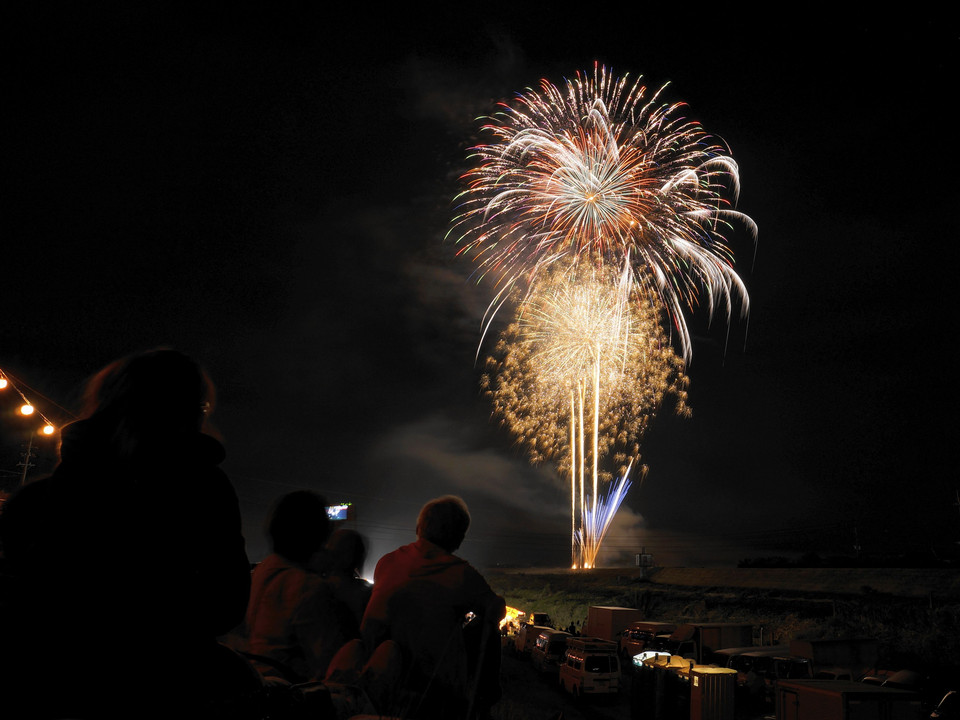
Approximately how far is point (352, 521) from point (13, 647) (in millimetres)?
39440

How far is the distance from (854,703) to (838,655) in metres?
10.0

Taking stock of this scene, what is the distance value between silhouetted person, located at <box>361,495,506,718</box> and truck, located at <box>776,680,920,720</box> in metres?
9.30

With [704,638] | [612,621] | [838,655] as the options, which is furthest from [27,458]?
[838,655]

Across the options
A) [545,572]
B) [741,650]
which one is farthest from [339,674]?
[545,572]

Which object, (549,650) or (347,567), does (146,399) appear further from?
(549,650)

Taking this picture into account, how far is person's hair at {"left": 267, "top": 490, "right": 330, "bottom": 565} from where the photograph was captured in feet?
10.6

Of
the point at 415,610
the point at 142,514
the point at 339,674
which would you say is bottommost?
the point at 339,674

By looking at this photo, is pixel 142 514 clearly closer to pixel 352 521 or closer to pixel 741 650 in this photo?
pixel 741 650

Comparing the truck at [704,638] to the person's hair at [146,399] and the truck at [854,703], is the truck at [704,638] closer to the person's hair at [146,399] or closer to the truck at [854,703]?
the truck at [854,703]

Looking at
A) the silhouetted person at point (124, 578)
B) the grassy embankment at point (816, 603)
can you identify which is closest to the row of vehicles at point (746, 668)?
the grassy embankment at point (816, 603)

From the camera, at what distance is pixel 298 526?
10.9 feet

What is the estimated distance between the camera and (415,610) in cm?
336

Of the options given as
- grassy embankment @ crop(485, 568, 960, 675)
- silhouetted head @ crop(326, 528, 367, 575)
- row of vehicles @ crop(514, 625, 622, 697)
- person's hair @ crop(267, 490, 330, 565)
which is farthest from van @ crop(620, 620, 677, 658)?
person's hair @ crop(267, 490, 330, 565)

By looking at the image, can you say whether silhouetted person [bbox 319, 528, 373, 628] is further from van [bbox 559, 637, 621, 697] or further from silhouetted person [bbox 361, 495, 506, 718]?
van [bbox 559, 637, 621, 697]
